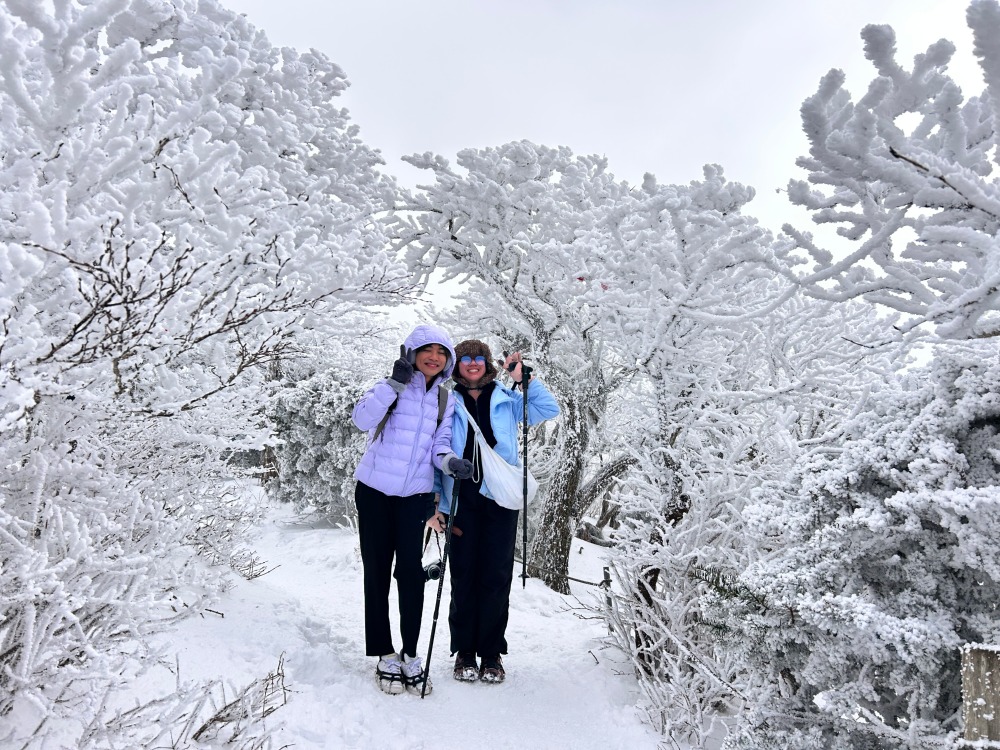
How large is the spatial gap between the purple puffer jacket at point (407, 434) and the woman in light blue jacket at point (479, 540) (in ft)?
0.63

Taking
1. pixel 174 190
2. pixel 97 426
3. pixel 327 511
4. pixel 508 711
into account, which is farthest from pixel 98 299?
pixel 327 511

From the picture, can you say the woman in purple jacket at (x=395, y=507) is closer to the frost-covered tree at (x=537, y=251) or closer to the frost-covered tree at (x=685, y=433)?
the frost-covered tree at (x=685, y=433)

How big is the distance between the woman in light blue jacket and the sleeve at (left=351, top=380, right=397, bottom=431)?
491 millimetres

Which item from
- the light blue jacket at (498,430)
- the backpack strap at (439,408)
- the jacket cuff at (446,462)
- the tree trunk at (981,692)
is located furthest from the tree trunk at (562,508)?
the tree trunk at (981,692)

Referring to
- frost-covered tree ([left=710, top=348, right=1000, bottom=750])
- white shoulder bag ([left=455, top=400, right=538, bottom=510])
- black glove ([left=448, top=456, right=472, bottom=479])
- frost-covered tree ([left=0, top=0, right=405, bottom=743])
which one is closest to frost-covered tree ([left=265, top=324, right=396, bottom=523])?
white shoulder bag ([left=455, top=400, right=538, bottom=510])

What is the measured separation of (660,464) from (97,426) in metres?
A: 3.41

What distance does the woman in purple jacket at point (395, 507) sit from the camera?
320cm

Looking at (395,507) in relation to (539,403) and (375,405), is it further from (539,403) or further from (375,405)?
(539,403)

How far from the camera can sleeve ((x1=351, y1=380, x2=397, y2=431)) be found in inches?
126

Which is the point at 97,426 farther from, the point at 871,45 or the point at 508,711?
the point at 871,45

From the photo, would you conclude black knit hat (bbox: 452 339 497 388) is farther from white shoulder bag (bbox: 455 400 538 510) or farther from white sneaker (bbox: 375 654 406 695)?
white sneaker (bbox: 375 654 406 695)

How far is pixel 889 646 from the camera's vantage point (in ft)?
5.45

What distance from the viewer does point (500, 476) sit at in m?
3.37

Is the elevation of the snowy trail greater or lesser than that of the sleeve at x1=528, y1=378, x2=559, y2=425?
lesser
